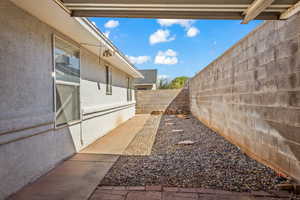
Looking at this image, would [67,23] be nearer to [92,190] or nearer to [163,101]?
[92,190]

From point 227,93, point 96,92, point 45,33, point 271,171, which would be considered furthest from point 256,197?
point 96,92

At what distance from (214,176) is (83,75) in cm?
391

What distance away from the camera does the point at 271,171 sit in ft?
9.36

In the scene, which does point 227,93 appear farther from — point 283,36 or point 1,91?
point 1,91

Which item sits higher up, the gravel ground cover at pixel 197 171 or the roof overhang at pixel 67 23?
the roof overhang at pixel 67 23

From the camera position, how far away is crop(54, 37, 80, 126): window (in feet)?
12.0

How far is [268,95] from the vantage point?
298 cm

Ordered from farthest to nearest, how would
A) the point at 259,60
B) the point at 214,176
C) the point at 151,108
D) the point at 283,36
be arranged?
the point at 151,108, the point at 259,60, the point at 214,176, the point at 283,36

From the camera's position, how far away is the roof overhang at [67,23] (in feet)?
8.51

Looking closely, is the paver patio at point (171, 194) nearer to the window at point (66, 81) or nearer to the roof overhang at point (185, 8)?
the window at point (66, 81)

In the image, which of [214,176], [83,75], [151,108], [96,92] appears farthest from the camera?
[151,108]

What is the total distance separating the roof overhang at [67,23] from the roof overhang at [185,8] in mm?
379

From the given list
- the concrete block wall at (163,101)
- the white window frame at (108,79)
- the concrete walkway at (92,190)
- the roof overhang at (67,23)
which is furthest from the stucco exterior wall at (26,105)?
the concrete block wall at (163,101)

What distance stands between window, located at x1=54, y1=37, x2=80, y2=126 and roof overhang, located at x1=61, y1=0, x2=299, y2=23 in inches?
59.1
